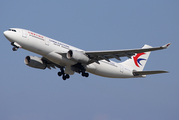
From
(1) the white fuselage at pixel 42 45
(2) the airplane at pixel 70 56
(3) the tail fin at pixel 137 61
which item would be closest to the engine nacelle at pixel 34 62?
(2) the airplane at pixel 70 56

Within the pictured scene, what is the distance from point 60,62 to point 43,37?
11.6 feet

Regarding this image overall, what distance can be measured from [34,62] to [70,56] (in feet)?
21.2

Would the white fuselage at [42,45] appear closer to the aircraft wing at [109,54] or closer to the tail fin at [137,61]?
the aircraft wing at [109,54]

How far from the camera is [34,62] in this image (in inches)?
1492

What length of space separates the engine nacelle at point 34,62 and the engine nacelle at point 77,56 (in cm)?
615

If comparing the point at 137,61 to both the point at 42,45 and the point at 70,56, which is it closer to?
the point at 70,56

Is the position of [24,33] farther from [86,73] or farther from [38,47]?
[86,73]

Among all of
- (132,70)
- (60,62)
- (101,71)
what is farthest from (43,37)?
(132,70)

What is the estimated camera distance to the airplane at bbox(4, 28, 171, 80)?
107 ft

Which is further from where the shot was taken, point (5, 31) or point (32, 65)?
point (32, 65)

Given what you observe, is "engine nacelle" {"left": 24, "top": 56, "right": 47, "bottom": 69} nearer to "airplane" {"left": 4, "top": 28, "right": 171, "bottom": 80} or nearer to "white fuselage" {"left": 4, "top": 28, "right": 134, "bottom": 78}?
"airplane" {"left": 4, "top": 28, "right": 171, "bottom": 80}

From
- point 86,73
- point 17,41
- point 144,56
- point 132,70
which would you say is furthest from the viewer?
point 144,56

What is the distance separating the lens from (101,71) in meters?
37.1

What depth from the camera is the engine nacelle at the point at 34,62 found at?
3788 cm
